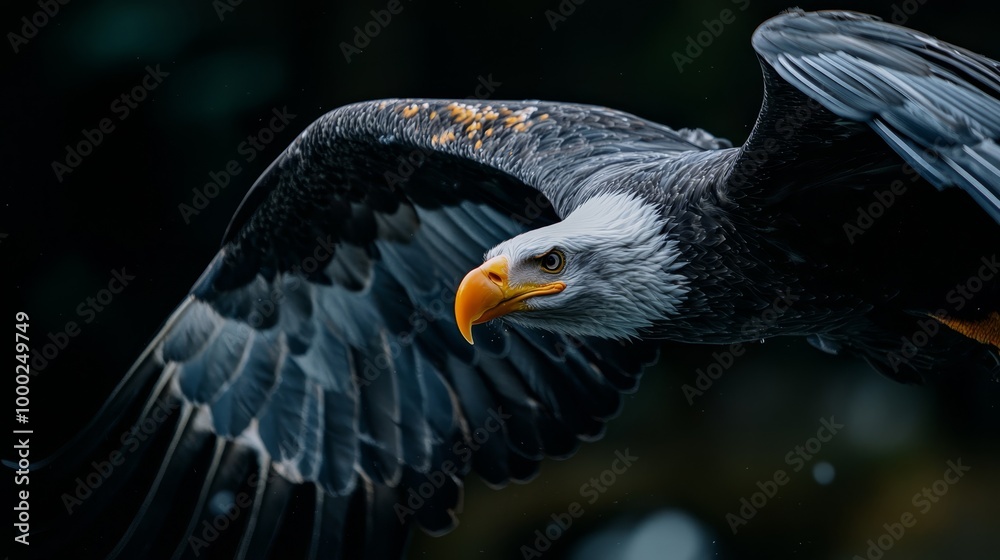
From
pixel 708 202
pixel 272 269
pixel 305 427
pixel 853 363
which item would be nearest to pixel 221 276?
pixel 272 269

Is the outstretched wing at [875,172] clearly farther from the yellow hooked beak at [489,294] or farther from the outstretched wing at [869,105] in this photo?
the yellow hooked beak at [489,294]

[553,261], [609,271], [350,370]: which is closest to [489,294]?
[553,261]

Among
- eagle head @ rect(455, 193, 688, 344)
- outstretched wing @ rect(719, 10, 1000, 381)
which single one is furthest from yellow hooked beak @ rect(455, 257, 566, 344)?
outstretched wing @ rect(719, 10, 1000, 381)

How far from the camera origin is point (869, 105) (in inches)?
107

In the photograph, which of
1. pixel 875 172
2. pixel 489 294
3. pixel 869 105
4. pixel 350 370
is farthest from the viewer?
pixel 350 370

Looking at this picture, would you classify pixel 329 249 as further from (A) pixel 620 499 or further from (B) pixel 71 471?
(A) pixel 620 499

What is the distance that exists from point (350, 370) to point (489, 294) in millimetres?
1581

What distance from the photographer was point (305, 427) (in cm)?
468

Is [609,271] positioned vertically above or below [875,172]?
below

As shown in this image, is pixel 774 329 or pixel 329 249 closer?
pixel 774 329

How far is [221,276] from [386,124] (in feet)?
3.18

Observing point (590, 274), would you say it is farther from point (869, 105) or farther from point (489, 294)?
point (869, 105)

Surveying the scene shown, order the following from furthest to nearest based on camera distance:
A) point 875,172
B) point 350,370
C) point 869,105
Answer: point 350,370 → point 875,172 → point 869,105

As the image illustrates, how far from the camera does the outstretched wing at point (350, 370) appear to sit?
440 cm
